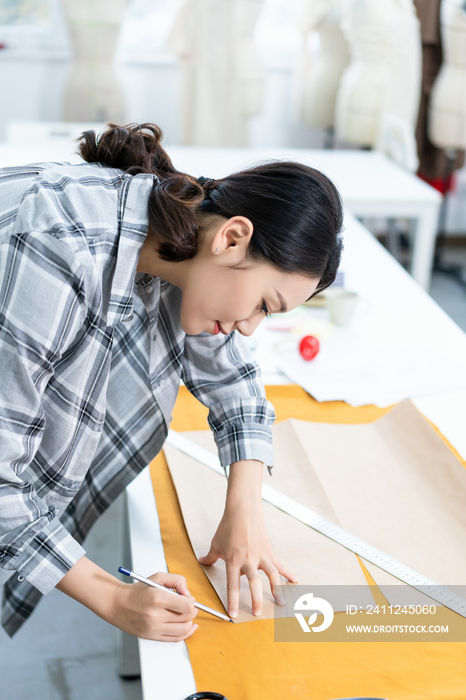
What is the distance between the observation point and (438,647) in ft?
2.39

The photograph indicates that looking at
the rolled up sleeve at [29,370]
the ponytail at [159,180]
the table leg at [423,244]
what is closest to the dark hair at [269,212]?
the ponytail at [159,180]

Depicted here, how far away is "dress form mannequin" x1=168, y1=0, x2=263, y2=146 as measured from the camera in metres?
3.07

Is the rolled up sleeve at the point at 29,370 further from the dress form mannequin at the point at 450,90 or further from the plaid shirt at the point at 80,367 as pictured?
the dress form mannequin at the point at 450,90

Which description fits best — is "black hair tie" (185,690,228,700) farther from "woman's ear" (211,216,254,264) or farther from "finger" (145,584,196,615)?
"woman's ear" (211,216,254,264)

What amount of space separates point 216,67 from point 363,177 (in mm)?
1088

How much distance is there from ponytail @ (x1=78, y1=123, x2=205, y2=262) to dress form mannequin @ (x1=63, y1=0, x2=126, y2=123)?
8.33 ft

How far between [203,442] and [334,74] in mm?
2753

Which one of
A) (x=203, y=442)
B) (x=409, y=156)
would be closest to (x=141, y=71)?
(x=409, y=156)

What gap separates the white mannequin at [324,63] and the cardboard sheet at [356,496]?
8.58 ft

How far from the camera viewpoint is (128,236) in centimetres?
77

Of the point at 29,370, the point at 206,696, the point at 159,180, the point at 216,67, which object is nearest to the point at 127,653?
the point at 206,696

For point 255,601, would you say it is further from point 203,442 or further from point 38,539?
point 203,442

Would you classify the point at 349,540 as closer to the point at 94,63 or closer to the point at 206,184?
the point at 206,184

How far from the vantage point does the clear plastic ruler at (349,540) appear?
79 centimetres
